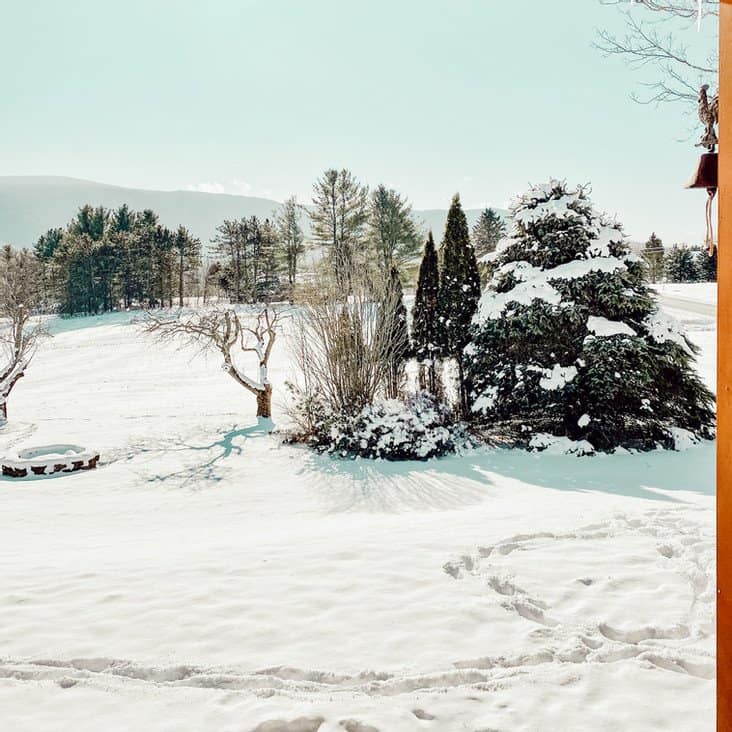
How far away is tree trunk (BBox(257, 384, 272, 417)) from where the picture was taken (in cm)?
1391

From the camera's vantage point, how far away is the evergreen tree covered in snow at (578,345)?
9.78m

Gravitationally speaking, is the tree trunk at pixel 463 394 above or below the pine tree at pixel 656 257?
below

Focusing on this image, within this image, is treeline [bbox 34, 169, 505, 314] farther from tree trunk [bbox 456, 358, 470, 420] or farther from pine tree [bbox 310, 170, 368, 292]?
tree trunk [bbox 456, 358, 470, 420]

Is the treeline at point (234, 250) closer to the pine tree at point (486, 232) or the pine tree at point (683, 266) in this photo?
the pine tree at point (486, 232)

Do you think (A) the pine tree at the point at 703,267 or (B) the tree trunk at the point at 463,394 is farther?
(A) the pine tree at the point at 703,267

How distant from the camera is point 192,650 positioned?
3299mm

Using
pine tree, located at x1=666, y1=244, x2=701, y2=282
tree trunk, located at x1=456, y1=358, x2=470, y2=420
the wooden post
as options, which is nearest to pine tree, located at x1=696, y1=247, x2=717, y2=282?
pine tree, located at x1=666, y1=244, x2=701, y2=282

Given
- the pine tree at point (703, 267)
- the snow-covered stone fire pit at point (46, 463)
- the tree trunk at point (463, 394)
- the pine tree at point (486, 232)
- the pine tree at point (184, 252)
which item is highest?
the pine tree at point (486, 232)

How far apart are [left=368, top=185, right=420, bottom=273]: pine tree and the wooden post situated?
33.4 meters

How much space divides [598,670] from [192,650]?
2.36 m

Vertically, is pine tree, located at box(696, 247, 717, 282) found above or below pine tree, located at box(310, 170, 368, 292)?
below

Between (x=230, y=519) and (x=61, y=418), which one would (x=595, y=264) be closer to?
(x=230, y=519)

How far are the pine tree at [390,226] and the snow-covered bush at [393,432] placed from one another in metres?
24.7

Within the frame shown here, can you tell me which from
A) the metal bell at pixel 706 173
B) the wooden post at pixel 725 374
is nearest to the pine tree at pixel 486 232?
the metal bell at pixel 706 173
